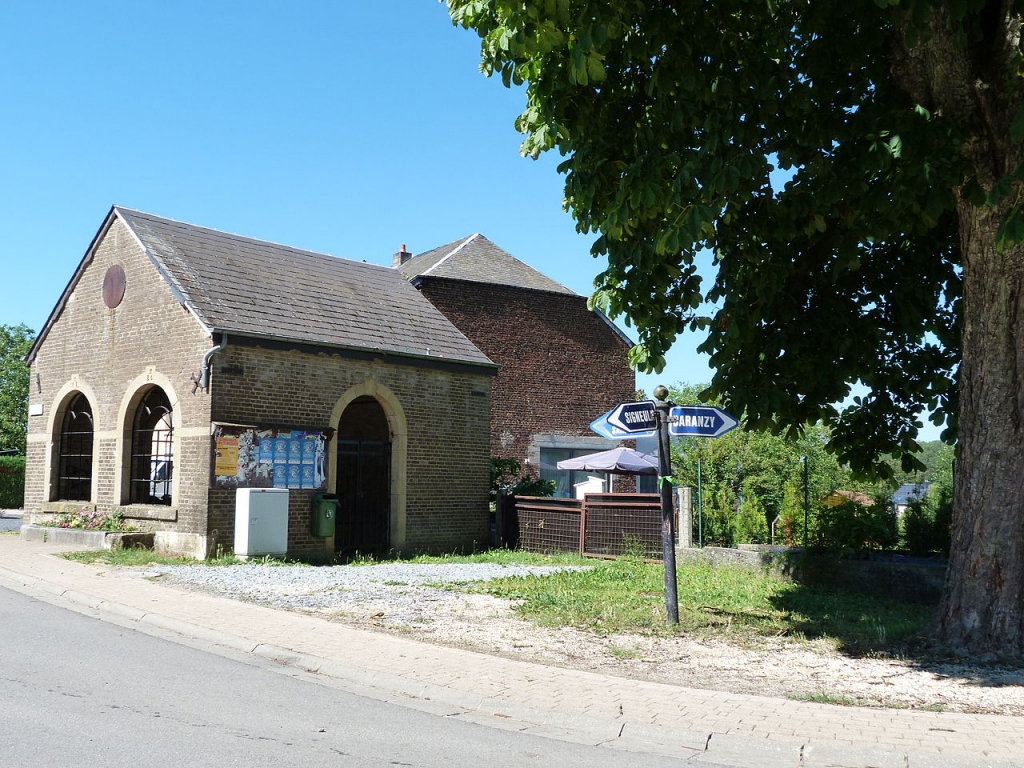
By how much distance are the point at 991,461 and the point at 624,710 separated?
417 centimetres

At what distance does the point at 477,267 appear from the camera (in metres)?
28.8

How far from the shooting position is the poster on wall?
48.1ft

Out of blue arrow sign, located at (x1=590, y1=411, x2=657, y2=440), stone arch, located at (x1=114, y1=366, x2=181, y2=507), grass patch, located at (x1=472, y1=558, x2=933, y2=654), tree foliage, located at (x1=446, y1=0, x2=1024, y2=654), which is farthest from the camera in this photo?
stone arch, located at (x1=114, y1=366, x2=181, y2=507)

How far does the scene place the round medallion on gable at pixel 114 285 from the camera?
17.0 m

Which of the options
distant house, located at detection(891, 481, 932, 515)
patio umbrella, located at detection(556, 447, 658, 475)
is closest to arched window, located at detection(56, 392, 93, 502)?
patio umbrella, located at detection(556, 447, 658, 475)

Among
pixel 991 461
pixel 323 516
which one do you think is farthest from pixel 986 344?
pixel 323 516

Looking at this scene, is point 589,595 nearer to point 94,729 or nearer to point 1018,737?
point 1018,737

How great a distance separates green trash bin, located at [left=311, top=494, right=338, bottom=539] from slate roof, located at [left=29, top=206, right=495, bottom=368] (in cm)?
280

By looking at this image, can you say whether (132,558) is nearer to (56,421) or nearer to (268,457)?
(268,457)

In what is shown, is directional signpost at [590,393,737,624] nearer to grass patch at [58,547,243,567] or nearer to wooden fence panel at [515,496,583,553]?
grass patch at [58,547,243,567]

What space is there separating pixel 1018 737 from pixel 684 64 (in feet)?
19.2

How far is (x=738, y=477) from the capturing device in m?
33.9

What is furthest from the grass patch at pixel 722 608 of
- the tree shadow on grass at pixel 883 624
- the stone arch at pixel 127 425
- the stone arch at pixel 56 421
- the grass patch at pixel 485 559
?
the stone arch at pixel 56 421

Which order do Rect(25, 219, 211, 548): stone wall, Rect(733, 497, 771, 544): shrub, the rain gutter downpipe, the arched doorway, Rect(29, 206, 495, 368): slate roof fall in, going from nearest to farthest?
the rain gutter downpipe < Rect(733, 497, 771, 544): shrub < Rect(25, 219, 211, 548): stone wall < Rect(29, 206, 495, 368): slate roof < the arched doorway
